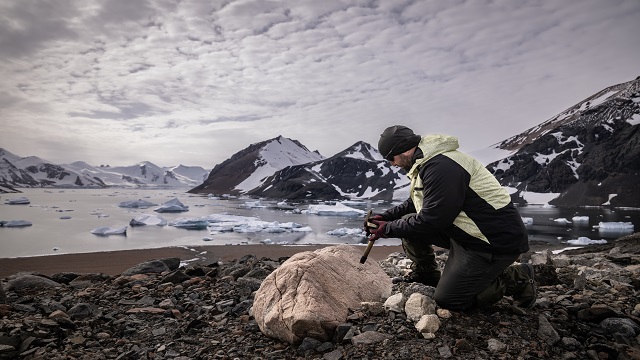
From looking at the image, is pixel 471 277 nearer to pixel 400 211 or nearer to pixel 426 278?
pixel 426 278

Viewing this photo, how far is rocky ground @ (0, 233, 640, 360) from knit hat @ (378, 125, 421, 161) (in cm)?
137

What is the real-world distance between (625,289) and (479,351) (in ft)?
9.18

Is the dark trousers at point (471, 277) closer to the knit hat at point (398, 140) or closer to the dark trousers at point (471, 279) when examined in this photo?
the dark trousers at point (471, 279)

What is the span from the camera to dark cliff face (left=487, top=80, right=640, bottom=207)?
63.6m

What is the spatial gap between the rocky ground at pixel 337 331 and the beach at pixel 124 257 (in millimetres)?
7800

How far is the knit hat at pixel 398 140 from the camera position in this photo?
130 inches

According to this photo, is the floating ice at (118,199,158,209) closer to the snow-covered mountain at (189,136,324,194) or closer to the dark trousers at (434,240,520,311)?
the dark trousers at (434,240,520,311)

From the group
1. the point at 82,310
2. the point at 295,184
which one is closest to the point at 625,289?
the point at 82,310

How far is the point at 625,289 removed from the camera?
4.26m

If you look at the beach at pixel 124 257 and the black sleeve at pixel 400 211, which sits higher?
the black sleeve at pixel 400 211

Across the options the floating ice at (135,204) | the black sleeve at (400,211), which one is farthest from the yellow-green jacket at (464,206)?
the floating ice at (135,204)

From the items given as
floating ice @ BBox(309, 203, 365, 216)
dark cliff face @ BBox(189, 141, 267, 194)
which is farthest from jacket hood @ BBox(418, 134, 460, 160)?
dark cliff face @ BBox(189, 141, 267, 194)

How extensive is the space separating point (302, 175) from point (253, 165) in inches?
1958

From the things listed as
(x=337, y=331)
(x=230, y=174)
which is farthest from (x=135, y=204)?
(x=230, y=174)
